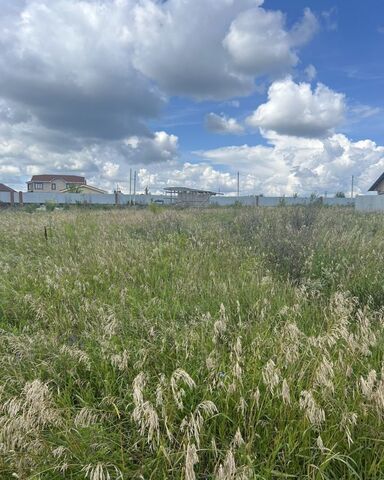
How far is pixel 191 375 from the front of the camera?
202 centimetres

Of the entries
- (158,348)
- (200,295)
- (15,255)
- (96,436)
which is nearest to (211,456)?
(96,436)

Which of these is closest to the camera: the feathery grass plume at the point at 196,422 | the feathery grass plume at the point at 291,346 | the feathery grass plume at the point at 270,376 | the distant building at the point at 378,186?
the feathery grass plume at the point at 196,422

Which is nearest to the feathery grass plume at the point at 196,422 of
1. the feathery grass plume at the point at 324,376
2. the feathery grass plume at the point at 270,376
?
the feathery grass plume at the point at 270,376

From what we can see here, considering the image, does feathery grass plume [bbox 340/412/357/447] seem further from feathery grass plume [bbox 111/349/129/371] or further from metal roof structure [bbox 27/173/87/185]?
metal roof structure [bbox 27/173/87/185]

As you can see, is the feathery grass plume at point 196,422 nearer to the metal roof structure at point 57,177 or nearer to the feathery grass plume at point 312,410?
the feathery grass plume at point 312,410

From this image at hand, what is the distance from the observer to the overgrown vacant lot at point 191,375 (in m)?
1.47

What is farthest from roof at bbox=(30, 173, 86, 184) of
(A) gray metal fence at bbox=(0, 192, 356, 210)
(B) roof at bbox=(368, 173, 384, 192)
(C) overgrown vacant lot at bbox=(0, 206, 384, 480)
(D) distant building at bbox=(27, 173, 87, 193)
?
(C) overgrown vacant lot at bbox=(0, 206, 384, 480)

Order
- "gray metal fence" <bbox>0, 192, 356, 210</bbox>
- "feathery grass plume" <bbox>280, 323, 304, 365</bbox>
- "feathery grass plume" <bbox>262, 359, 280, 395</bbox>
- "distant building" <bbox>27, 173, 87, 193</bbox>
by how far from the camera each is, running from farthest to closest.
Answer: "distant building" <bbox>27, 173, 87, 193</bbox> → "gray metal fence" <bbox>0, 192, 356, 210</bbox> → "feathery grass plume" <bbox>280, 323, 304, 365</bbox> → "feathery grass plume" <bbox>262, 359, 280, 395</bbox>

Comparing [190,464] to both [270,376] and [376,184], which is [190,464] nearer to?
[270,376]

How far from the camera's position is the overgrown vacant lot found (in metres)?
1.47

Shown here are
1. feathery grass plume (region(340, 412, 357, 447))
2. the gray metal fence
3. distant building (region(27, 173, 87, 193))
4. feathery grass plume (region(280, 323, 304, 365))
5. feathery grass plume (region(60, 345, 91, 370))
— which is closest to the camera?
feathery grass plume (region(340, 412, 357, 447))

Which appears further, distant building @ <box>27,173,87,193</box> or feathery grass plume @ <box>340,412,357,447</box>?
distant building @ <box>27,173,87,193</box>

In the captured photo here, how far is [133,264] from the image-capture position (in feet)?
15.5

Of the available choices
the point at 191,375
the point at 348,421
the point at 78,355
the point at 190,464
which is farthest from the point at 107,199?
the point at 190,464
